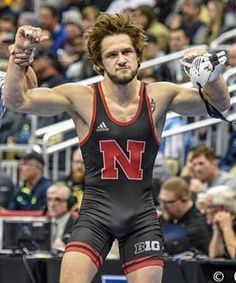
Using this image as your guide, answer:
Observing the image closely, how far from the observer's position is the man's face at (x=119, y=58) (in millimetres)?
8422

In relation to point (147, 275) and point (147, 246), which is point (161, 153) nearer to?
point (147, 246)

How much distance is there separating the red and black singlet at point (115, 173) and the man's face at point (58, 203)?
3.78 m

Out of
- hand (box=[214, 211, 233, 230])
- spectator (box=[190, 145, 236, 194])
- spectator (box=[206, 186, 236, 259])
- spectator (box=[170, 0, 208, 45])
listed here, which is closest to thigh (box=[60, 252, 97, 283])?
spectator (box=[206, 186, 236, 259])

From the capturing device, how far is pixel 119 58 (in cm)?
845

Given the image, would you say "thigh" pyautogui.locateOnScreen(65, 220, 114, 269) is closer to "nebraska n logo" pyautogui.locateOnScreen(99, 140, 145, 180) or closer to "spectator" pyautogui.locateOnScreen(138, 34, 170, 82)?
"nebraska n logo" pyautogui.locateOnScreen(99, 140, 145, 180)

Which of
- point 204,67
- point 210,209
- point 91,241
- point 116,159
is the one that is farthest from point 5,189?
point 204,67

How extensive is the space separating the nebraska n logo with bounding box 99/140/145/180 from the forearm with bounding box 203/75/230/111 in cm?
58

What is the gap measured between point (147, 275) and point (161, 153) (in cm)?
596

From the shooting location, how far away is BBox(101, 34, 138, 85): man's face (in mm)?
8422

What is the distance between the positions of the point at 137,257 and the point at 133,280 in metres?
0.15

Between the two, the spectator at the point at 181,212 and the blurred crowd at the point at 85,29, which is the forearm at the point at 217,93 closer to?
the spectator at the point at 181,212

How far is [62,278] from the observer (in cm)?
811

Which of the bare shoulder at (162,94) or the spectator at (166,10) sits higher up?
the spectator at (166,10)

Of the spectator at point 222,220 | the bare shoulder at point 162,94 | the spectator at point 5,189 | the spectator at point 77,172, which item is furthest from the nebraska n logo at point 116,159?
the spectator at point 5,189
